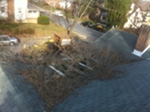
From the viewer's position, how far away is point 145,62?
10.8m

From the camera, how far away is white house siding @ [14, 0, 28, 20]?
3412 centimetres

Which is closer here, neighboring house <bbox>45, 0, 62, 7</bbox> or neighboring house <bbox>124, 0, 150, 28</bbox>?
neighboring house <bbox>124, 0, 150, 28</bbox>

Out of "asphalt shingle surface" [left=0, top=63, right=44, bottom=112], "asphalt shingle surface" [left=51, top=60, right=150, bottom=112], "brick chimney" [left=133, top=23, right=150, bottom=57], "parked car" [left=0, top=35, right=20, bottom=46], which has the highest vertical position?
"brick chimney" [left=133, top=23, right=150, bottom=57]

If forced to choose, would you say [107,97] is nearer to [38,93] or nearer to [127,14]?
[38,93]

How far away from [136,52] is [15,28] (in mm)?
24315

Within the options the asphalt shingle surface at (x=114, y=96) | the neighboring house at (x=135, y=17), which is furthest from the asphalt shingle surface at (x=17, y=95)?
the neighboring house at (x=135, y=17)

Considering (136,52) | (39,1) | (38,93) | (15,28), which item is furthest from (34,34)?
(39,1)

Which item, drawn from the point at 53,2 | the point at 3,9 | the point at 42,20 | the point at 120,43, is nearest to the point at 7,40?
the point at 3,9

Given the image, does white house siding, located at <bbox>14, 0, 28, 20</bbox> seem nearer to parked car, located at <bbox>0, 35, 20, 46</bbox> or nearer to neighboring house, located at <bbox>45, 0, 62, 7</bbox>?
parked car, located at <bbox>0, 35, 20, 46</bbox>

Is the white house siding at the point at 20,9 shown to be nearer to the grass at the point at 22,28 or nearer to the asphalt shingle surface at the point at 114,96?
the grass at the point at 22,28

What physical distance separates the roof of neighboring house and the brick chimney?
55 centimetres

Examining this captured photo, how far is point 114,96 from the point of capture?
7.60 metres

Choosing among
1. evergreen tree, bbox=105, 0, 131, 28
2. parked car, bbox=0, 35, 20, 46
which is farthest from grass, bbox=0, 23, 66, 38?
evergreen tree, bbox=105, 0, 131, 28

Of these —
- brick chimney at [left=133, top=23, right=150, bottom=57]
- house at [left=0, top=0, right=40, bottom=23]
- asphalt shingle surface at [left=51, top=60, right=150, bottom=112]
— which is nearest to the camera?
asphalt shingle surface at [left=51, top=60, right=150, bottom=112]
